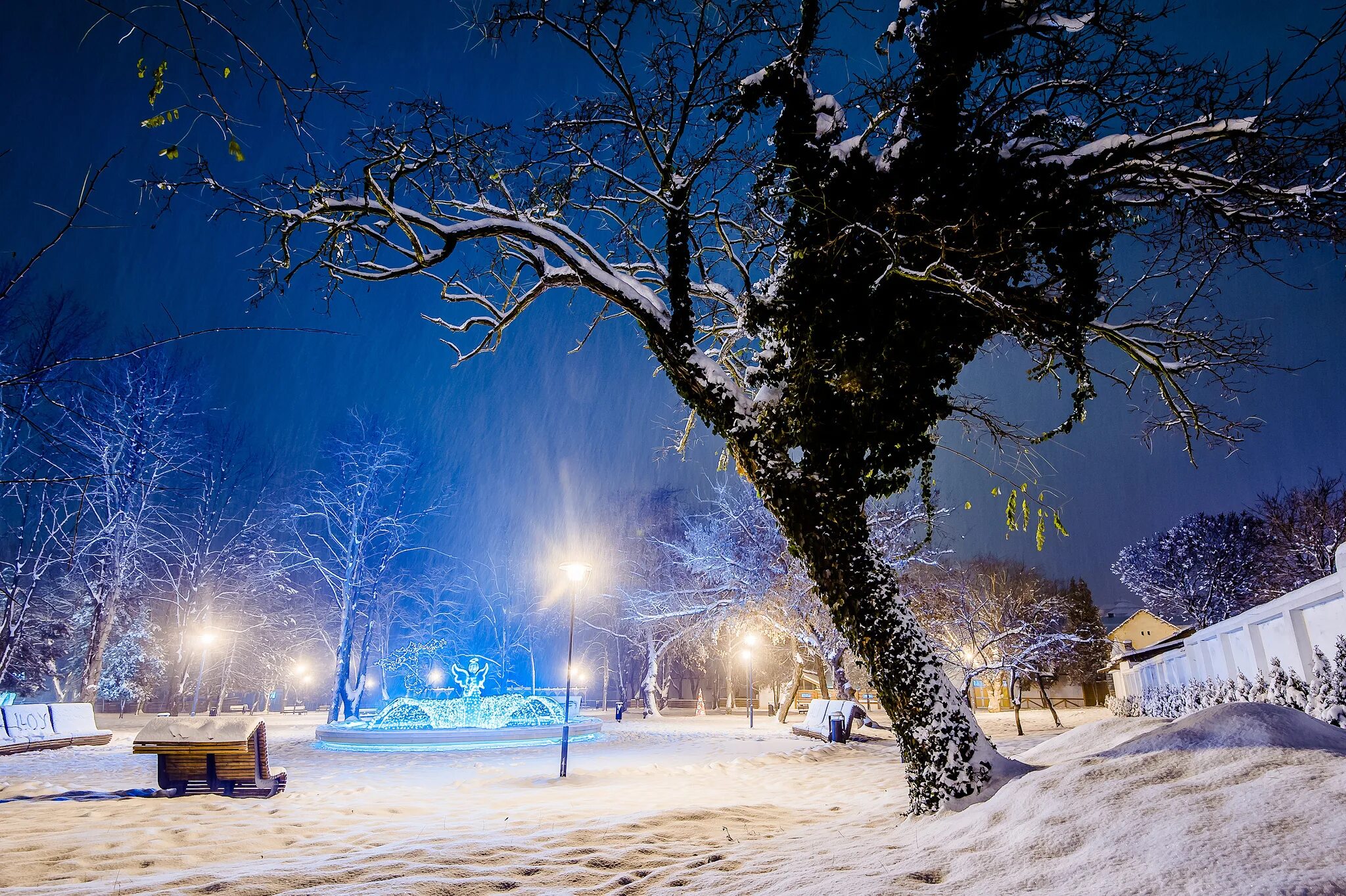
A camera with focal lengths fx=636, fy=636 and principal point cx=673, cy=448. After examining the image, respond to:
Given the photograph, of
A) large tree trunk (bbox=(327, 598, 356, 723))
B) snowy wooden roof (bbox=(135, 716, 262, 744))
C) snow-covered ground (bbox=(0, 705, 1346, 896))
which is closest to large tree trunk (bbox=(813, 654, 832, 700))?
large tree trunk (bbox=(327, 598, 356, 723))

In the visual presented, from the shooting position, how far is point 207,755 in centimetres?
770

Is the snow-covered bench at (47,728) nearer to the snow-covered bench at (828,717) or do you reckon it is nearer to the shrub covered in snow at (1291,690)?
the snow-covered bench at (828,717)

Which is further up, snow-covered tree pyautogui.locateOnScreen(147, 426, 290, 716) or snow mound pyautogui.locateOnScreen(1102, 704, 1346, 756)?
snow-covered tree pyautogui.locateOnScreen(147, 426, 290, 716)

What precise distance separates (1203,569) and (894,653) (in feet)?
132

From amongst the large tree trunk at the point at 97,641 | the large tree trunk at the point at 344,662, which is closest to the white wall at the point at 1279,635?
the large tree trunk at the point at 344,662

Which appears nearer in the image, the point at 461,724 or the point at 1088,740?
the point at 1088,740

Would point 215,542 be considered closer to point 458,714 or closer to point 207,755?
point 458,714

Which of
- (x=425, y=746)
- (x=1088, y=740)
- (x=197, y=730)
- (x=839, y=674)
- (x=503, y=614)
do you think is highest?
(x=503, y=614)

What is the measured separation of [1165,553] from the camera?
36.3 metres

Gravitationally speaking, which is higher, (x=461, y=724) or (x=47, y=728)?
(x=47, y=728)

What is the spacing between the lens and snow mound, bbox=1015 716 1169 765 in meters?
5.44

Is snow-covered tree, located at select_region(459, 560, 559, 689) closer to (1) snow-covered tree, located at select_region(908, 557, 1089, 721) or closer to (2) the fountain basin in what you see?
(2) the fountain basin

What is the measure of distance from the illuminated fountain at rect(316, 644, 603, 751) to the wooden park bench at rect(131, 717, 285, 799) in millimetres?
7471

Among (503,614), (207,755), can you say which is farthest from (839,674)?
(503,614)
